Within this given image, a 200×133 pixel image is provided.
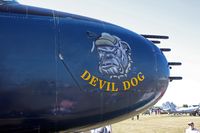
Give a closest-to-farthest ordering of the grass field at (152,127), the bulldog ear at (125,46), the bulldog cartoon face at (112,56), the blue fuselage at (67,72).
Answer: the blue fuselage at (67,72) → the bulldog cartoon face at (112,56) → the bulldog ear at (125,46) → the grass field at (152,127)

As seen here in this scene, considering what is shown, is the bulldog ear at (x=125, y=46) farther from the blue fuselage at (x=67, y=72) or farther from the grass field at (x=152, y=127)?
the grass field at (x=152, y=127)

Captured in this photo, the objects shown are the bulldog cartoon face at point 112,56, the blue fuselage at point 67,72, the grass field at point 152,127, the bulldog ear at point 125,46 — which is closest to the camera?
the blue fuselage at point 67,72

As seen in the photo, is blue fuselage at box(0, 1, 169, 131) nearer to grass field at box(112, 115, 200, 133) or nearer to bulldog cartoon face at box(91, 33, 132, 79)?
bulldog cartoon face at box(91, 33, 132, 79)

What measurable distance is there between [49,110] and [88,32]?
1.78m

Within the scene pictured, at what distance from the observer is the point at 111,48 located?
6305 mm

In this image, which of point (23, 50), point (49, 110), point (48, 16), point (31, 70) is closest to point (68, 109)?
point (49, 110)

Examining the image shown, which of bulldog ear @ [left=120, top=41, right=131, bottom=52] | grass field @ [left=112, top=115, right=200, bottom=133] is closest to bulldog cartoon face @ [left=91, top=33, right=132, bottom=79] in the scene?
bulldog ear @ [left=120, top=41, right=131, bottom=52]

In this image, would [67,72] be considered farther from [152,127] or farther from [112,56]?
[152,127]

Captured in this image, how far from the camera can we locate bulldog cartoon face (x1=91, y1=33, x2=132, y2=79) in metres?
6.12

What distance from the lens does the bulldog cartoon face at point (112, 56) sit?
20.1 ft

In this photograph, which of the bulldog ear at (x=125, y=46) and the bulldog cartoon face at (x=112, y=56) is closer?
the bulldog cartoon face at (x=112, y=56)

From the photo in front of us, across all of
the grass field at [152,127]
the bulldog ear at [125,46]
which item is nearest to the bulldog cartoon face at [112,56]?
the bulldog ear at [125,46]

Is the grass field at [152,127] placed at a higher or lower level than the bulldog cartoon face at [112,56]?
lower

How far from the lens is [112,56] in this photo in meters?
6.21
